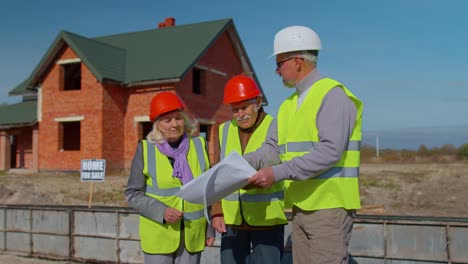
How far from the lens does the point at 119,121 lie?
21.8 metres

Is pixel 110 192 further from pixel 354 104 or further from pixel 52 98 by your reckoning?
pixel 354 104

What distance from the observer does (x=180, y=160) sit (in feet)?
12.2

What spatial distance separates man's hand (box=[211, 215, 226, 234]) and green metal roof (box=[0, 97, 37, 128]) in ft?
69.5

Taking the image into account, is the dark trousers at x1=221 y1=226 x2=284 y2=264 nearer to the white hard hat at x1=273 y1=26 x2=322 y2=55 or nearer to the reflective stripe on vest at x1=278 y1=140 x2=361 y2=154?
the reflective stripe on vest at x1=278 y1=140 x2=361 y2=154

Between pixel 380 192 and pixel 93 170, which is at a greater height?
pixel 93 170

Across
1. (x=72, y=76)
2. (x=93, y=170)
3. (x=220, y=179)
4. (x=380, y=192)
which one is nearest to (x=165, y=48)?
(x=72, y=76)

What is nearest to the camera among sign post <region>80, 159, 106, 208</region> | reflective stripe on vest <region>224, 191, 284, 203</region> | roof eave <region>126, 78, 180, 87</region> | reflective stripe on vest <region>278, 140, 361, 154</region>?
reflective stripe on vest <region>278, 140, 361, 154</region>

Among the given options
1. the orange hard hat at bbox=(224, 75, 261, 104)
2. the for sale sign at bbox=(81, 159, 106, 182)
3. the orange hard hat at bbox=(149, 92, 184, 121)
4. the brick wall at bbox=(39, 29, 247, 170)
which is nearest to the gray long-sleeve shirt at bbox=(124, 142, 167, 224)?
the orange hard hat at bbox=(149, 92, 184, 121)

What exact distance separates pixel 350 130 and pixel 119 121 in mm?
19858

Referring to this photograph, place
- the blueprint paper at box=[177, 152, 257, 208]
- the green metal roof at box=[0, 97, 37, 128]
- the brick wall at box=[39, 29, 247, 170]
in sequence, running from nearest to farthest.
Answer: the blueprint paper at box=[177, 152, 257, 208] → the brick wall at box=[39, 29, 247, 170] → the green metal roof at box=[0, 97, 37, 128]

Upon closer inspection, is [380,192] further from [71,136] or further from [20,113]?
[20,113]

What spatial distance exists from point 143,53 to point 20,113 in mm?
7333

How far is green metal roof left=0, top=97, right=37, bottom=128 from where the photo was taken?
77.7 ft

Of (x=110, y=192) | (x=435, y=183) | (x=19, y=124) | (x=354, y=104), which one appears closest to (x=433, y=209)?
(x=435, y=183)
